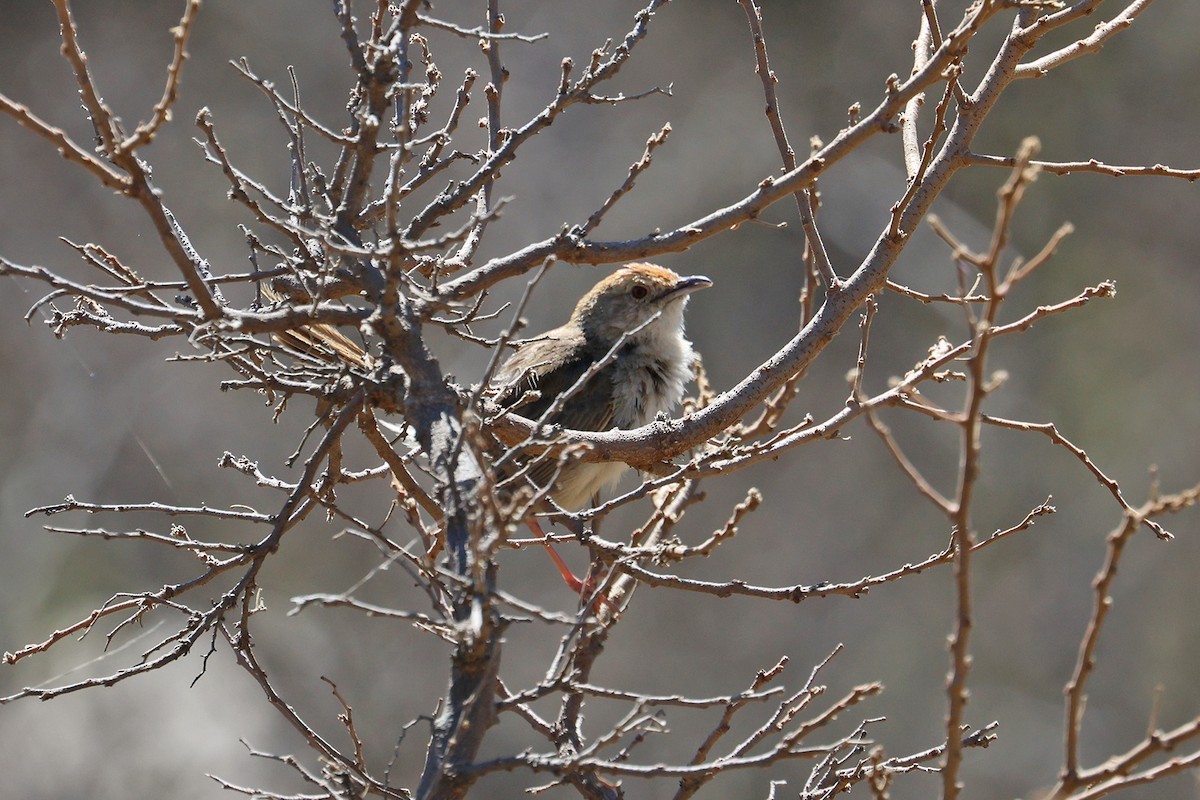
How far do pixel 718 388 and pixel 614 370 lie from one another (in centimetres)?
791

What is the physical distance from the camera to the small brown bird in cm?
507

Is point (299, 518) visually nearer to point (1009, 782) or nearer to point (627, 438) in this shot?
point (627, 438)

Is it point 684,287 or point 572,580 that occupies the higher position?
point 684,287

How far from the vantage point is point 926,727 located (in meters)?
13.1

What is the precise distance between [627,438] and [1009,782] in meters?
12.1

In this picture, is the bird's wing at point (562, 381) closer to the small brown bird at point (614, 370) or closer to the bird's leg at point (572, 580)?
the small brown bird at point (614, 370)

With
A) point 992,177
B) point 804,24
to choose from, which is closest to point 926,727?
point 992,177

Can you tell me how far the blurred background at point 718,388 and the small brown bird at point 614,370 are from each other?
275 inches

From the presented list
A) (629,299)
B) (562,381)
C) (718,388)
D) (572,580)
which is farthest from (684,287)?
(718,388)

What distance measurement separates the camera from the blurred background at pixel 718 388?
12758mm

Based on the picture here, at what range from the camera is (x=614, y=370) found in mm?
5207

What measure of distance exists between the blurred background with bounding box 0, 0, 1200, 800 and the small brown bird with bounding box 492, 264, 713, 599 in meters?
6.99

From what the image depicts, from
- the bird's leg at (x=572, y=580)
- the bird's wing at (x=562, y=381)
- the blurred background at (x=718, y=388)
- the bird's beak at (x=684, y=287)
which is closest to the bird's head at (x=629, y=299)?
the bird's beak at (x=684, y=287)

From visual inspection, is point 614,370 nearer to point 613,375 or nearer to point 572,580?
point 613,375
